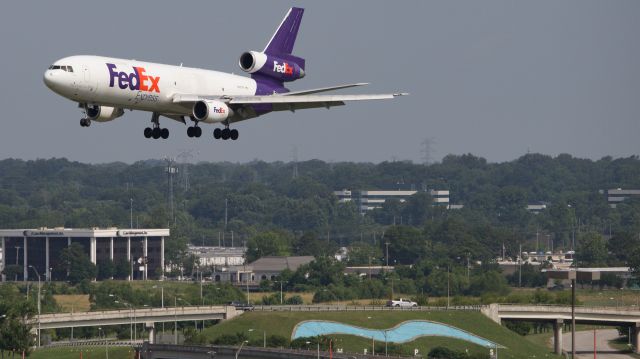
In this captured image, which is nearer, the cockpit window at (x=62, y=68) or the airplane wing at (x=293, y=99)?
the cockpit window at (x=62, y=68)

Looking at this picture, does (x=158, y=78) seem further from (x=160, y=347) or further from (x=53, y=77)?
(x=160, y=347)

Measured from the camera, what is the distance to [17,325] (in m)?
190

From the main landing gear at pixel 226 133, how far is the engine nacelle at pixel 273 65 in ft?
24.3

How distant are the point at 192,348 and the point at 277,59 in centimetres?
5199

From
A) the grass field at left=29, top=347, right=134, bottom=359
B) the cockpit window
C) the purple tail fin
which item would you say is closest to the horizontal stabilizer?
the purple tail fin

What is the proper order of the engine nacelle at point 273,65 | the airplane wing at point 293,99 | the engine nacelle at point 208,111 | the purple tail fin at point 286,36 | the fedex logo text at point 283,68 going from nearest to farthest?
the engine nacelle at point 208,111, the airplane wing at point 293,99, the engine nacelle at point 273,65, the fedex logo text at point 283,68, the purple tail fin at point 286,36

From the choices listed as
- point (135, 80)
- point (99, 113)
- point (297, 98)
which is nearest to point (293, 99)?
point (297, 98)

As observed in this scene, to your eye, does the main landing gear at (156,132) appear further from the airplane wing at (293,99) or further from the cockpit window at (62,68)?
the cockpit window at (62,68)

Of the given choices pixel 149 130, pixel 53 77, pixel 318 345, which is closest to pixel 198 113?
pixel 149 130

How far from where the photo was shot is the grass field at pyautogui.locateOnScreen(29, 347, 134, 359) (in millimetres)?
185125

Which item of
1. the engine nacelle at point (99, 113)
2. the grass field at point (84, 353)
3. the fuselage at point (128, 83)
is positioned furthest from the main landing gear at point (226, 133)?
the grass field at point (84, 353)

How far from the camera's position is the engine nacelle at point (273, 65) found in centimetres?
13462

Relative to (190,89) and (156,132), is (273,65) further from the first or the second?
(156,132)

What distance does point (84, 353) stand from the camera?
19038 centimetres
